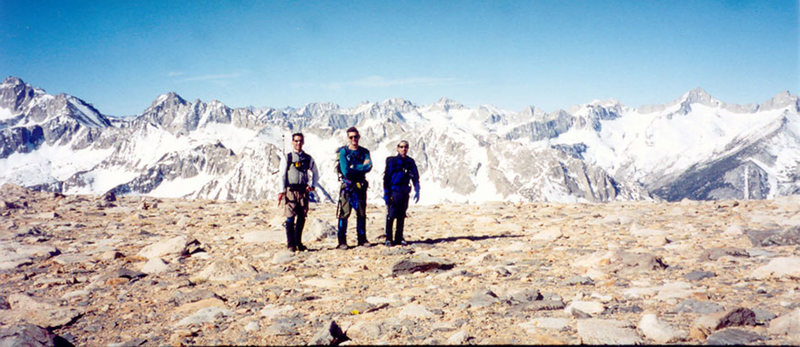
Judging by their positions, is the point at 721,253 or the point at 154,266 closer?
the point at 721,253

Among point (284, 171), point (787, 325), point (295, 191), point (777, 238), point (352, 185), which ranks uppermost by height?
point (284, 171)

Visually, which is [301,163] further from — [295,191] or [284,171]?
[295,191]

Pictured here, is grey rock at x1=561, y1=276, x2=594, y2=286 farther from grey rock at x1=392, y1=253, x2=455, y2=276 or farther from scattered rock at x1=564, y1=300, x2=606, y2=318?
grey rock at x1=392, y1=253, x2=455, y2=276

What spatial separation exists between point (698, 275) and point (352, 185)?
8631mm

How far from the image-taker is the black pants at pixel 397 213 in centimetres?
1300

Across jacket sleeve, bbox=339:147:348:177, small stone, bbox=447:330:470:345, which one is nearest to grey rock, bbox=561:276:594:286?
small stone, bbox=447:330:470:345

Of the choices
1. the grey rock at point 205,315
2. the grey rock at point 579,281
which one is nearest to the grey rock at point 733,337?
the grey rock at point 579,281

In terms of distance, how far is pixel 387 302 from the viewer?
24.8ft

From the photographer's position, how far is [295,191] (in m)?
12.6

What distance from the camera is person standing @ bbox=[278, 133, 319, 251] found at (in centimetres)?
1234

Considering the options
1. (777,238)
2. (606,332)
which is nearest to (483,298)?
(606,332)

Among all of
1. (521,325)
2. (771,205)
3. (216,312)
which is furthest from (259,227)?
(771,205)

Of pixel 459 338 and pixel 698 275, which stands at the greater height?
pixel 698 275

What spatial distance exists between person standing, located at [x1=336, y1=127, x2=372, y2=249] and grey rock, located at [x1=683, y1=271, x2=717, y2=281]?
7.99 meters
